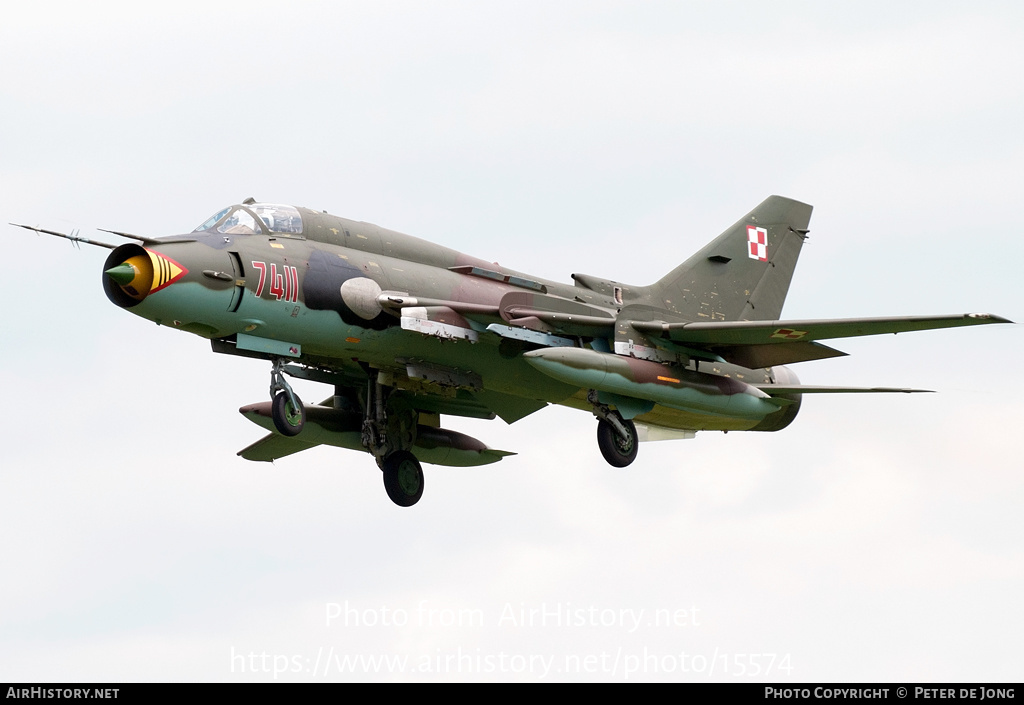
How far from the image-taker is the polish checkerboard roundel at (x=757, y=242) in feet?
95.6

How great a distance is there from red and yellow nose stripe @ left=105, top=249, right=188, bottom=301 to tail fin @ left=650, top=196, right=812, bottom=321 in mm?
9158

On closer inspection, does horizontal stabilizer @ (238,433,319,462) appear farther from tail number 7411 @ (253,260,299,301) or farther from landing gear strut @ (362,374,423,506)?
tail number 7411 @ (253,260,299,301)

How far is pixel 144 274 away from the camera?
21703mm

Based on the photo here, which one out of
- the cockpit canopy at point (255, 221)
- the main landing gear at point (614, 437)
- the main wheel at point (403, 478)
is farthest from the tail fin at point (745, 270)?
the cockpit canopy at point (255, 221)

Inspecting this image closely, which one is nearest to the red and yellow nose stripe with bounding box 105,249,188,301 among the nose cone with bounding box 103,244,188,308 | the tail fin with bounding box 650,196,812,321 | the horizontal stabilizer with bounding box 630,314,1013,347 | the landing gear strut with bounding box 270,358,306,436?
the nose cone with bounding box 103,244,188,308

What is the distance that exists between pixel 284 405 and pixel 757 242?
33.7 ft

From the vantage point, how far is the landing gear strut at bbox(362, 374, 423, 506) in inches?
1064

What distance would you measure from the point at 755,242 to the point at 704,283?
5.33ft

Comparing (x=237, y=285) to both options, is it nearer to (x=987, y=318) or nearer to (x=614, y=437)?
(x=614, y=437)

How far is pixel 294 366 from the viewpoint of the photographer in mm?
25875

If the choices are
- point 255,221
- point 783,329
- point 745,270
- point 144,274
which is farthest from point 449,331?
point 745,270

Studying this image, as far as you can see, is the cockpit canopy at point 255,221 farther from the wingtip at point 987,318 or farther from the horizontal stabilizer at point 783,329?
the wingtip at point 987,318

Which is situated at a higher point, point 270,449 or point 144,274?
point 144,274

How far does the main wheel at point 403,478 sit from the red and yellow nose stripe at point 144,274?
22.4ft
